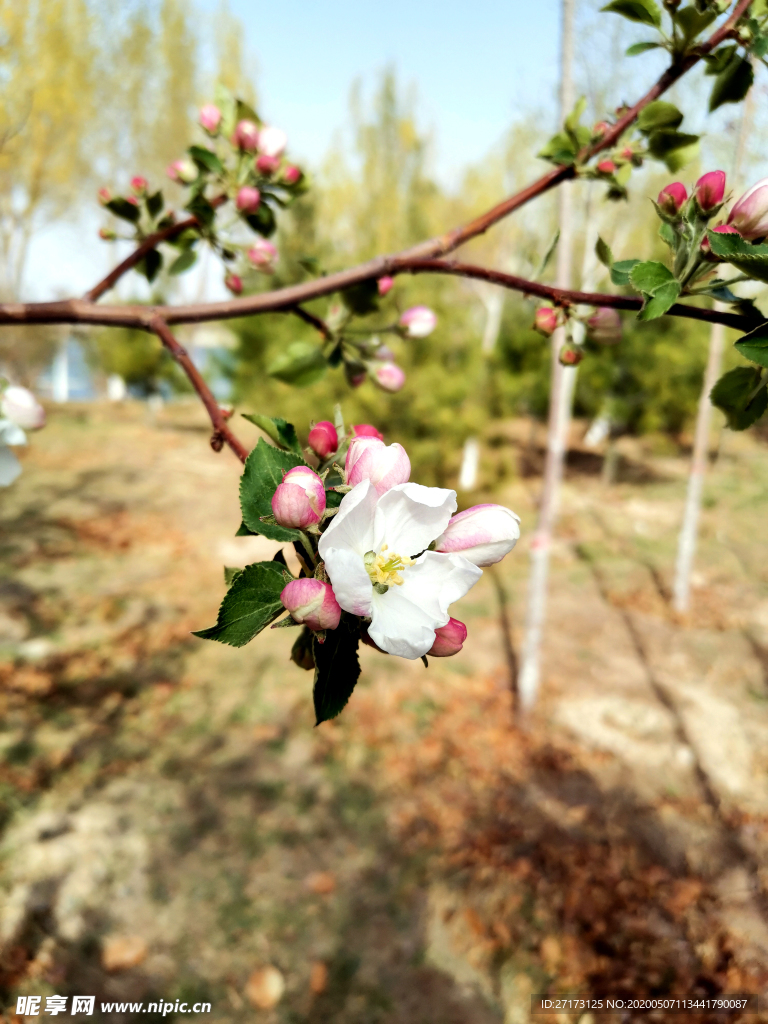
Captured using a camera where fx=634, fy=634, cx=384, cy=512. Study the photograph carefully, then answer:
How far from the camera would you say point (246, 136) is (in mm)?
1345

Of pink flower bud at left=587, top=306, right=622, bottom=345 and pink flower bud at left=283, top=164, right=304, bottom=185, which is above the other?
pink flower bud at left=283, top=164, right=304, bottom=185

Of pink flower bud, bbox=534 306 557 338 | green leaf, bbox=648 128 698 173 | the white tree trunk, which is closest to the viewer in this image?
pink flower bud, bbox=534 306 557 338

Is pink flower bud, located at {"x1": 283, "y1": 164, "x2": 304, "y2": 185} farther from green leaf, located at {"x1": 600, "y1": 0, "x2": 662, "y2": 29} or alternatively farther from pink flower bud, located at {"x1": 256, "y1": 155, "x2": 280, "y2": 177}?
green leaf, located at {"x1": 600, "y1": 0, "x2": 662, "y2": 29}

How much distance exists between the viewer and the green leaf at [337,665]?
1.89 feet

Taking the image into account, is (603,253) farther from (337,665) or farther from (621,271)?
(337,665)

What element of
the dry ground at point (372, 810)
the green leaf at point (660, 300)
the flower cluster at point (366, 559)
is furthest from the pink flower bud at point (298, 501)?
the dry ground at point (372, 810)

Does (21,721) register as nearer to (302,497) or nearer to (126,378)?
(302,497)

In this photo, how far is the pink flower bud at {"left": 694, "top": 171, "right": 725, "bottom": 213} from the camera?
0.69 meters

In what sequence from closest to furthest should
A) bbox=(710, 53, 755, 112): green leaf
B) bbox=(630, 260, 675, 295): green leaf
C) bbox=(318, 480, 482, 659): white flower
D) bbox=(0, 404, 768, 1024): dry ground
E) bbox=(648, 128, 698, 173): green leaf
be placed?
bbox=(318, 480, 482, 659): white flower < bbox=(630, 260, 675, 295): green leaf < bbox=(710, 53, 755, 112): green leaf < bbox=(648, 128, 698, 173): green leaf < bbox=(0, 404, 768, 1024): dry ground

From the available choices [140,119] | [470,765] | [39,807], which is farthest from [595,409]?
[140,119]

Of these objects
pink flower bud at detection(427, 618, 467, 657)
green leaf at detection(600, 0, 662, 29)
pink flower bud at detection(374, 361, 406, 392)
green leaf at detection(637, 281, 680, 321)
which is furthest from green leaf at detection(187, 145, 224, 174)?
pink flower bud at detection(427, 618, 467, 657)

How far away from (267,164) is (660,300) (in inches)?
40.3

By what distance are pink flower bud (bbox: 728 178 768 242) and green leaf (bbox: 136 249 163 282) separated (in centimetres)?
116

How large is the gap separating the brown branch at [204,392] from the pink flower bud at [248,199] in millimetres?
478
